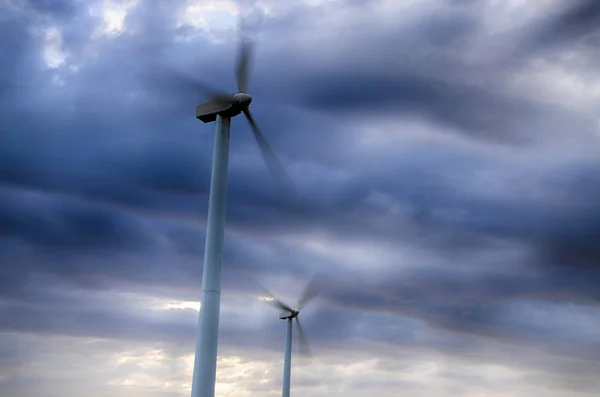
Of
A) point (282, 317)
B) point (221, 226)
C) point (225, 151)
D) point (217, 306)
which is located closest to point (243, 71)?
point (225, 151)

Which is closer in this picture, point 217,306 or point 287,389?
point 217,306

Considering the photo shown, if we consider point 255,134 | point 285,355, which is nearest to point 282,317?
point 285,355

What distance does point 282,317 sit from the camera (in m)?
146

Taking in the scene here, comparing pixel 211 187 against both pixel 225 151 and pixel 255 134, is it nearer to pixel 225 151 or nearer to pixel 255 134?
pixel 225 151

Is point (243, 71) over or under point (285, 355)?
over

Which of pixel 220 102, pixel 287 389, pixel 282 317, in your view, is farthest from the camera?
pixel 282 317

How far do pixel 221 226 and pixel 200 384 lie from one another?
1181cm

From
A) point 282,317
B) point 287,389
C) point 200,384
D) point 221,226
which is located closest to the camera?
point 200,384

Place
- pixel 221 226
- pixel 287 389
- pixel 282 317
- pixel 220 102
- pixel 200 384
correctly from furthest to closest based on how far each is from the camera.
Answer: pixel 282 317 → pixel 287 389 → pixel 220 102 → pixel 221 226 → pixel 200 384

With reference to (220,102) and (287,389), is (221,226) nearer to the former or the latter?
(220,102)

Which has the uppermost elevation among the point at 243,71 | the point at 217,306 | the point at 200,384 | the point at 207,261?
the point at 243,71

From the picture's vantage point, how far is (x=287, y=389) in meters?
123

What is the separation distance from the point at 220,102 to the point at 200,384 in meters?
22.6

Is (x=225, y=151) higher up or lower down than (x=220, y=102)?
lower down
